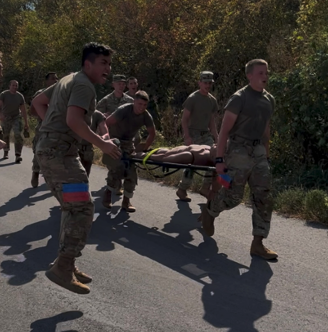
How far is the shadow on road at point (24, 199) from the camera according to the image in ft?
27.2

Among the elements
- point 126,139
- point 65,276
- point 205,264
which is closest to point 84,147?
point 126,139

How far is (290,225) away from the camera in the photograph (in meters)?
7.20

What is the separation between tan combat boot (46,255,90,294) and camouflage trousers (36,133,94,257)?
0.07 meters

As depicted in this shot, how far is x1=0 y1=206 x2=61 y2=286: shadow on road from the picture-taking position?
5.44 metres

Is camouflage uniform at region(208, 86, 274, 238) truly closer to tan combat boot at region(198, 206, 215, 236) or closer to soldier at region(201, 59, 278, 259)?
soldier at region(201, 59, 278, 259)

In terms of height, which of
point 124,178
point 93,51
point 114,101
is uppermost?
point 93,51

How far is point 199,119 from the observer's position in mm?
8883

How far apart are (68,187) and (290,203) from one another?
407 centimetres

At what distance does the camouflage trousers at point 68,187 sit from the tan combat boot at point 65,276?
68 millimetres

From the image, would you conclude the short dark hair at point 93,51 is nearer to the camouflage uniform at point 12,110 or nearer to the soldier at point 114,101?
the soldier at point 114,101

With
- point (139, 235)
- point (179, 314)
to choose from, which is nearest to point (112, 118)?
point (139, 235)

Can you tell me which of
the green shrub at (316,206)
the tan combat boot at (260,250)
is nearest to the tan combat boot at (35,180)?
the green shrub at (316,206)

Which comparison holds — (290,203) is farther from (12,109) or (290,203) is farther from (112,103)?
(12,109)

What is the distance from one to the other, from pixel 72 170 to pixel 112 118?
3.52m
